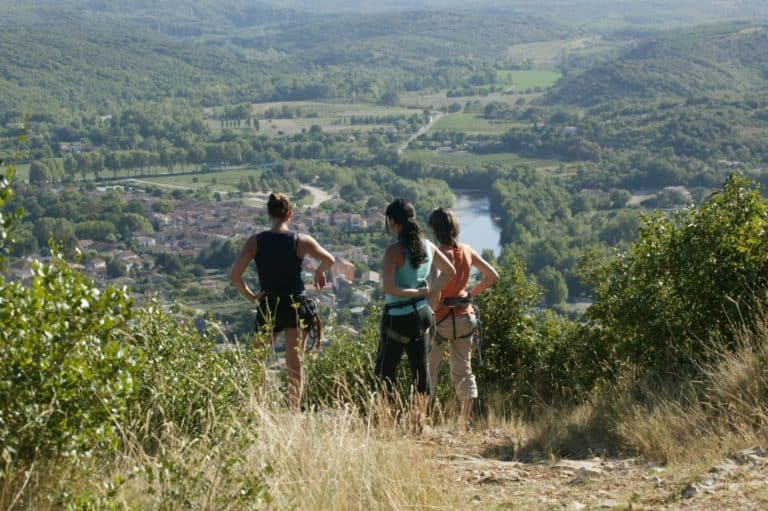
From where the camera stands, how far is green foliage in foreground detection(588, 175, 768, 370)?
555 centimetres

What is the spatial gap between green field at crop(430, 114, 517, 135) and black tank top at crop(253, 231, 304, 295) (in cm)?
7409

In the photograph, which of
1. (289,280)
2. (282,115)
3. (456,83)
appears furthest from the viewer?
(456,83)

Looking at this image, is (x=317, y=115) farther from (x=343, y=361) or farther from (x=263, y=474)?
(x=263, y=474)

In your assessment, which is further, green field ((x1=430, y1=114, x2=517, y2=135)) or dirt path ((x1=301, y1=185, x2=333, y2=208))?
green field ((x1=430, y1=114, x2=517, y2=135))

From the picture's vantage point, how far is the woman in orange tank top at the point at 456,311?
17.4 ft

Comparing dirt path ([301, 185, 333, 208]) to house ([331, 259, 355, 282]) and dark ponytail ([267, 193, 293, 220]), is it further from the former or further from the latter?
dark ponytail ([267, 193, 293, 220])

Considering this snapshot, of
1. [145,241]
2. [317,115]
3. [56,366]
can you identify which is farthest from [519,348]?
[317,115]

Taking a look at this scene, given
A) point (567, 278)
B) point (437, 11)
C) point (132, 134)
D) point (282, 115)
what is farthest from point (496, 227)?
point (437, 11)

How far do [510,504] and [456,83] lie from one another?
109m

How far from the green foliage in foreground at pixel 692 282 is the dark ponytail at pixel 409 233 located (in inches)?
61.2

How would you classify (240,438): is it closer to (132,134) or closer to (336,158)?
(336,158)

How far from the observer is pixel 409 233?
4910 millimetres

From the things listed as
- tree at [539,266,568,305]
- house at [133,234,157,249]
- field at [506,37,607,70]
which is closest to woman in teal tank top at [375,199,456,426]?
tree at [539,266,568,305]

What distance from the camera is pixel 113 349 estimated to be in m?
3.31
